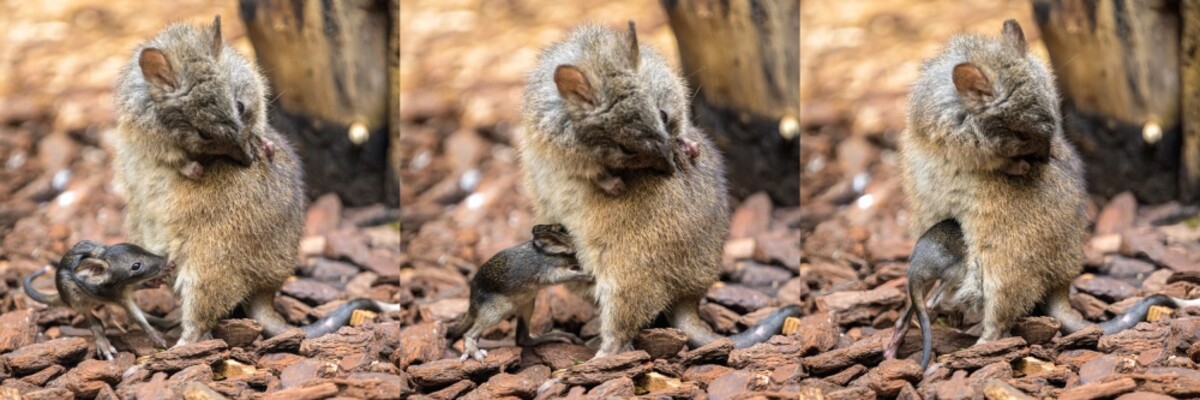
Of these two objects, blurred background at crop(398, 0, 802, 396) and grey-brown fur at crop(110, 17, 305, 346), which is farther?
blurred background at crop(398, 0, 802, 396)

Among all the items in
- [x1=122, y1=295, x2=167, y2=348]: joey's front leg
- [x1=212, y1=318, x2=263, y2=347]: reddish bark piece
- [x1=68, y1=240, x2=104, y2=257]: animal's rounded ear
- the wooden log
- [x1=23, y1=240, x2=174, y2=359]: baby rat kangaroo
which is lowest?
[x1=212, y1=318, x2=263, y2=347]: reddish bark piece

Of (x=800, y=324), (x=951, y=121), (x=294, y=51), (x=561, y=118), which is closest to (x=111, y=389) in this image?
(x=294, y=51)

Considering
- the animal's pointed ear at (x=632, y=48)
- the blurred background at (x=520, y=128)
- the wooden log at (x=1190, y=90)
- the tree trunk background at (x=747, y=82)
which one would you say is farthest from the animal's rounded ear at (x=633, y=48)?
the wooden log at (x=1190, y=90)

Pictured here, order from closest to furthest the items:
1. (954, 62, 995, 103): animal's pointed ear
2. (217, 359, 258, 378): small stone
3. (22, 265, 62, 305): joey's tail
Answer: (954, 62, 995, 103): animal's pointed ear < (217, 359, 258, 378): small stone < (22, 265, 62, 305): joey's tail

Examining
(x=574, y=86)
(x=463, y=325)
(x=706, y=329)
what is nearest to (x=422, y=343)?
(x=463, y=325)

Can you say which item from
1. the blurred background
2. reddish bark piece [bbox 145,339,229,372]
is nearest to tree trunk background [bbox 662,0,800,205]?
the blurred background

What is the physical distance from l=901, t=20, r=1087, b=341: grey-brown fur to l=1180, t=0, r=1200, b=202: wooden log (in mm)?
1756

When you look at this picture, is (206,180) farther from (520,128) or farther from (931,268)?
(931,268)

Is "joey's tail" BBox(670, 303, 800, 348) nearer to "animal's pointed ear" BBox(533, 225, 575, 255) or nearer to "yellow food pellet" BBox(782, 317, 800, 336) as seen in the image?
"yellow food pellet" BBox(782, 317, 800, 336)

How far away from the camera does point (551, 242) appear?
674 cm

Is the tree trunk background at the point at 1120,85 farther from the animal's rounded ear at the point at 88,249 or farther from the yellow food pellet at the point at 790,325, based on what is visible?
the animal's rounded ear at the point at 88,249

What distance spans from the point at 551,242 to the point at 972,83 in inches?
101

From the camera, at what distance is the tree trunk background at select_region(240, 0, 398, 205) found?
7.26m

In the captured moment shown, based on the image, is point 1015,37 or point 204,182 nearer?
point 1015,37
